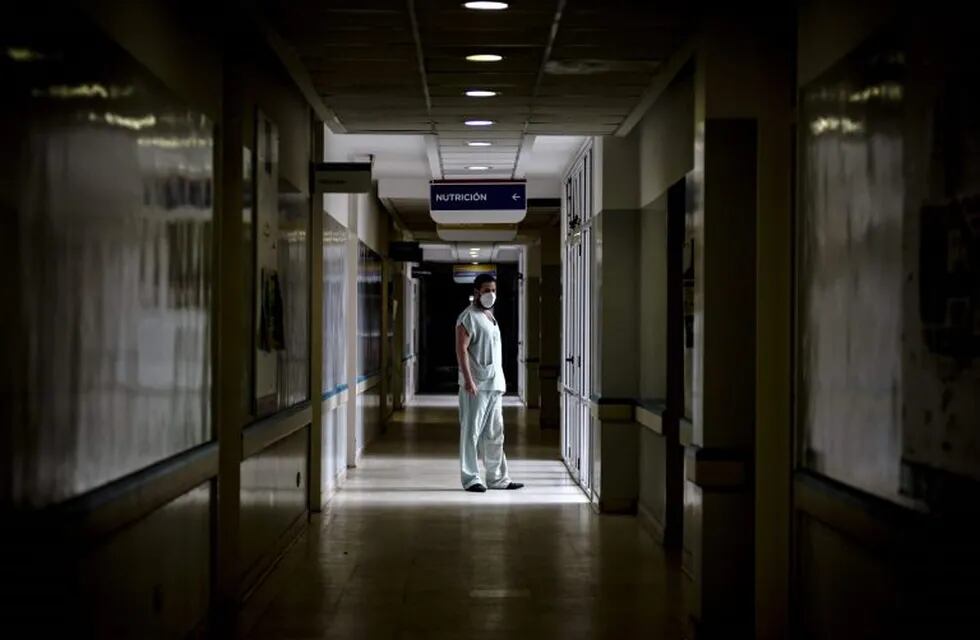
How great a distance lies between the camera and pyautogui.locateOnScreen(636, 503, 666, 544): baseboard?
26.8 feet

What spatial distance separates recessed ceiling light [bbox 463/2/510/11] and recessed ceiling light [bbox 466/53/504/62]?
0.95m

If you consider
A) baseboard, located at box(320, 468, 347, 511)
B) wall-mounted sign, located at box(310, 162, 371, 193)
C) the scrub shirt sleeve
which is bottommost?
baseboard, located at box(320, 468, 347, 511)

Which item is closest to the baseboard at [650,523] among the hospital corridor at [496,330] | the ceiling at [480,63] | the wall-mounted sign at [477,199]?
the hospital corridor at [496,330]

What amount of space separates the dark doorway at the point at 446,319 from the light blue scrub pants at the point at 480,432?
63.9 ft

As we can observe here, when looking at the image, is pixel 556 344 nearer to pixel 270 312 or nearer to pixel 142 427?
pixel 270 312

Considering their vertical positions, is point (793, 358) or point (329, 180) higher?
point (329, 180)

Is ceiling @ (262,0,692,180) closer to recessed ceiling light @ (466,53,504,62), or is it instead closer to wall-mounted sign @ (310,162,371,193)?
recessed ceiling light @ (466,53,504,62)

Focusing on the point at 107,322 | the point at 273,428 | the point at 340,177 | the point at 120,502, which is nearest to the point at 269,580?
the point at 273,428

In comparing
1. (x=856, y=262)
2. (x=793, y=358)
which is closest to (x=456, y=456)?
(x=793, y=358)

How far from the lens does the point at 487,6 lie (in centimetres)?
573

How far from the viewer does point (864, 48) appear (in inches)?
155

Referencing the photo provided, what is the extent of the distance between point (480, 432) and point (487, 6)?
5.71m

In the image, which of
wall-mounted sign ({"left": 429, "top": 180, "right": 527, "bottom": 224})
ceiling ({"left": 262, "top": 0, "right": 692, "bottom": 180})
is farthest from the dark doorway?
ceiling ({"left": 262, "top": 0, "right": 692, "bottom": 180})

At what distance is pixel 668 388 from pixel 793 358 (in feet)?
10.9
